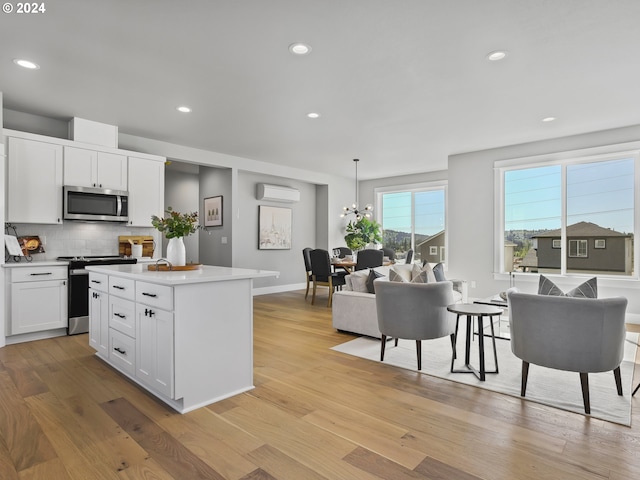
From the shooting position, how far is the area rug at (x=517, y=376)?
8.21 ft

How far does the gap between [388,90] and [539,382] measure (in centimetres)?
300

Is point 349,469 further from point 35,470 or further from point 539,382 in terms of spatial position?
point 539,382

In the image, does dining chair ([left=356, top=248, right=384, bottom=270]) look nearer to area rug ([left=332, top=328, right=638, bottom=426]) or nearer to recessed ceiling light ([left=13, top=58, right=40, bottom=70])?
area rug ([left=332, top=328, right=638, bottom=426])

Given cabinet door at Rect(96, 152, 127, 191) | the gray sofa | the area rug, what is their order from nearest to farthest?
1. the area rug
2. the gray sofa
3. cabinet door at Rect(96, 152, 127, 191)

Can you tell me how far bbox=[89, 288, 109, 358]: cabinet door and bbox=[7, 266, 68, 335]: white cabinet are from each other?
112cm

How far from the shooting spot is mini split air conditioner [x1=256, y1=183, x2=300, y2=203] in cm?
748

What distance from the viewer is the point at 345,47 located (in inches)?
117

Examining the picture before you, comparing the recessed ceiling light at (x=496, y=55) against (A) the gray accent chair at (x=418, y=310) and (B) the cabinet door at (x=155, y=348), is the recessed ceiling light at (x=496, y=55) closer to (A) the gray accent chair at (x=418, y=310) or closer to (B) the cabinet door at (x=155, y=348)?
→ (A) the gray accent chair at (x=418, y=310)

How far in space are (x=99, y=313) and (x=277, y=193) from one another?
15.7 feet

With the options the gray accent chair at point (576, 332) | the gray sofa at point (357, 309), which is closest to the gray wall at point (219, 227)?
the gray sofa at point (357, 309)

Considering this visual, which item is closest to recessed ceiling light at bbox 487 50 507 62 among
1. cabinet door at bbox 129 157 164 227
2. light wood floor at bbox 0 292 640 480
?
light wood floor at bbox 0 292 640 480

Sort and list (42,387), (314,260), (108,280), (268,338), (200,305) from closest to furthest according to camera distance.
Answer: (200,305)
(42,387)
(108,280)
(268,338)
(314,260)

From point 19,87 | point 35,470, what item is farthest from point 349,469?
point 19,87

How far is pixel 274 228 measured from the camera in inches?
310
